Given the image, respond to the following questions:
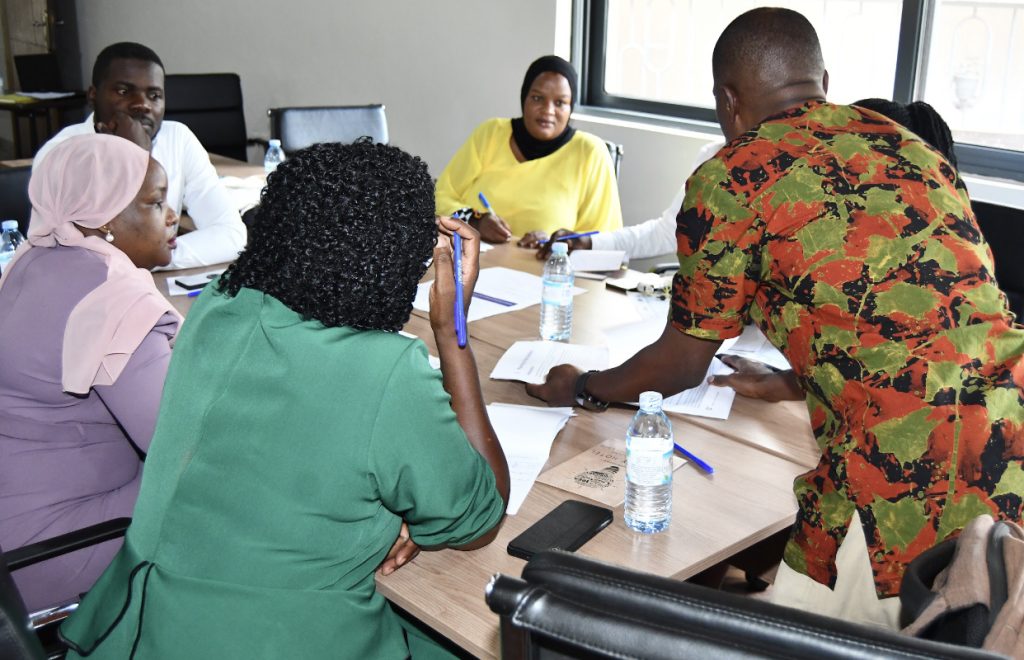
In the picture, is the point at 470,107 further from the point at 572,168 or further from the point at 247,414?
the point at 247,414

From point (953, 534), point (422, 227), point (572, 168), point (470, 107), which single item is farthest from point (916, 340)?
point (470, 107)

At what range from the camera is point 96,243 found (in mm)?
1896

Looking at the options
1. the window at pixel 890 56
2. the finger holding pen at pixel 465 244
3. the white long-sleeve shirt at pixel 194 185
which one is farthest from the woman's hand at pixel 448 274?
the window at pixel 890 56

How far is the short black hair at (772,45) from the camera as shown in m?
1.73

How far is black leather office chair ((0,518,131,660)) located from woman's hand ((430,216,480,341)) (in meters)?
0.64

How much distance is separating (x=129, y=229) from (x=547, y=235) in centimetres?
167

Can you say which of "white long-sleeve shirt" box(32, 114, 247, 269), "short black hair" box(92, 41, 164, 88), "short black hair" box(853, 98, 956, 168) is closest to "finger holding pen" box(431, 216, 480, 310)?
"short black hair" box(853, 98, 956, 168)

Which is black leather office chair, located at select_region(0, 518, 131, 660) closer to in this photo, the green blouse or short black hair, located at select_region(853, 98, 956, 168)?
the green blouse

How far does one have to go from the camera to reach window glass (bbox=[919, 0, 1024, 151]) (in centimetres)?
349

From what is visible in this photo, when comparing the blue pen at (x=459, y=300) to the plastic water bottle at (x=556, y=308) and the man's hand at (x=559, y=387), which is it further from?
the plastic water bottle at (x=556, y=308)

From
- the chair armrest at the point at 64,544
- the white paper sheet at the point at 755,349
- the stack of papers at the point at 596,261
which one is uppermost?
the stack of papers at the point at 596,261

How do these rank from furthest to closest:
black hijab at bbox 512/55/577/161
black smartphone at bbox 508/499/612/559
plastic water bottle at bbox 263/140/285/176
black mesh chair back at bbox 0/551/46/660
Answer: plastic water bottle at bbox 263/140/285/176 < black hijab at bbox 512/55/577/161 < black smartphone at bbox 508/499/612/559 < black mesh chair back at bbox 0/551/46/660

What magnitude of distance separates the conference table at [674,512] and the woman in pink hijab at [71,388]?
662 millimetres

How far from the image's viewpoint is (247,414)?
127 cm
